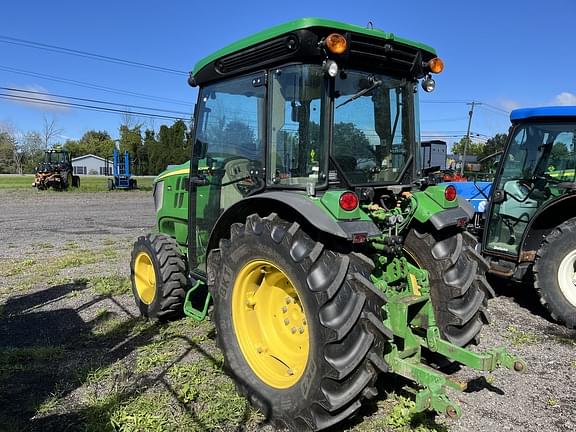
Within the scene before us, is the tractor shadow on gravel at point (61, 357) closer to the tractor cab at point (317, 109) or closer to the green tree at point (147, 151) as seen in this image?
the tractor cab at point (317, 109)

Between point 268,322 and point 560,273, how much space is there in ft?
11.3

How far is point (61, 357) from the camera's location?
13.6ft

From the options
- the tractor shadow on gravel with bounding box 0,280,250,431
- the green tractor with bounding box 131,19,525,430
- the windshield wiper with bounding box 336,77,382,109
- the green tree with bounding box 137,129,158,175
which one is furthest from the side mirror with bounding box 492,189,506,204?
the green tree with bounding box 137,129,158,175

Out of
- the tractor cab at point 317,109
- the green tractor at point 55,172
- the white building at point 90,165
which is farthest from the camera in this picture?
the white building at point 90,165

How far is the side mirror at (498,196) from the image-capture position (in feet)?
20.1

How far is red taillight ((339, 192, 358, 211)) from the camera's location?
2.87m

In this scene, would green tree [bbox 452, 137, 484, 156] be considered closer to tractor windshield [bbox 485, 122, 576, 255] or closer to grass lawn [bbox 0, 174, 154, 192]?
grass lawn [bbox 0, 174, 154, 192]

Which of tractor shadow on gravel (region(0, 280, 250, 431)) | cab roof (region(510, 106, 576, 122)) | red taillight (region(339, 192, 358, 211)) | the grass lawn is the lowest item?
the grass lawn

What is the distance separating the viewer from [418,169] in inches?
152

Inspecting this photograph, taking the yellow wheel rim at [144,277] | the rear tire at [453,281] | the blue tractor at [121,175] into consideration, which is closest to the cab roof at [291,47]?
the rear tire at [453,281]

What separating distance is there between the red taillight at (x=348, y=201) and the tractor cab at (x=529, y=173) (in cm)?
345

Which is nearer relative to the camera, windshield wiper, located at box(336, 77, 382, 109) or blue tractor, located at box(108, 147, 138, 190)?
windshield wiper, located at box(336, 77, 382, 109)

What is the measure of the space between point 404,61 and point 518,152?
130 inches

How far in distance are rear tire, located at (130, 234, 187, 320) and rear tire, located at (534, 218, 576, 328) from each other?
381 centimetres
